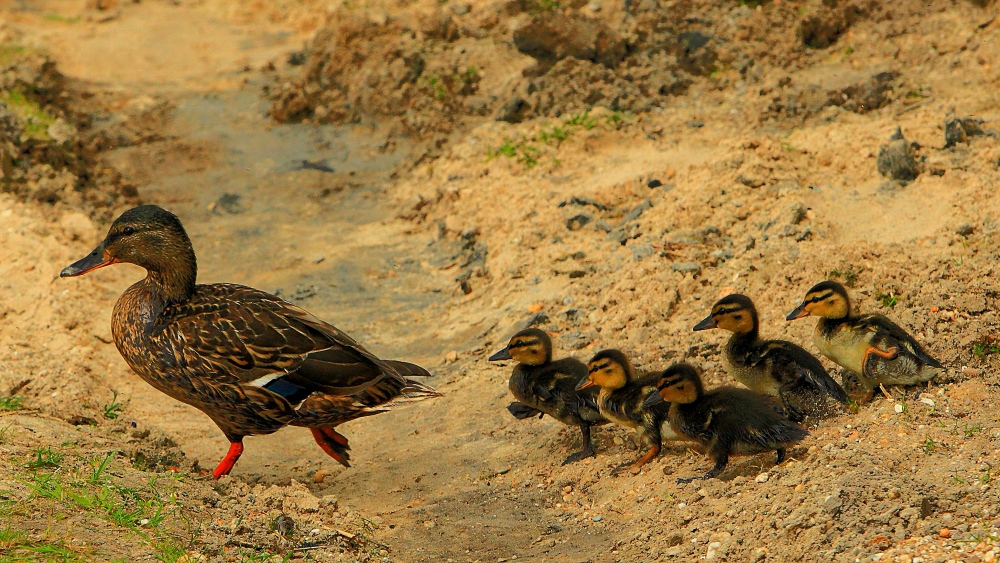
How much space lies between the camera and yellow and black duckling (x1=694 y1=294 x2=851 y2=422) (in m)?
5.69

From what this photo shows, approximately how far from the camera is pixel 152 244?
644cm

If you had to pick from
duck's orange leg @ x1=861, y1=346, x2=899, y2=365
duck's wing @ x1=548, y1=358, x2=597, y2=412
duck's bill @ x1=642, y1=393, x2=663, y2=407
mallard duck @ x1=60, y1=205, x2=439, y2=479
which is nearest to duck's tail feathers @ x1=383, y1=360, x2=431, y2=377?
mallard duck @ x1=60, y1=205, x2=439, y2=479

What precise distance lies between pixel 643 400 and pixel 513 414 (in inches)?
43.2

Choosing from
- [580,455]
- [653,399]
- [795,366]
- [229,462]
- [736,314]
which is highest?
[736,314]

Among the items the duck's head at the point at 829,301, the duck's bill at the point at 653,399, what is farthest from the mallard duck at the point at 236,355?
the duck's head at the point at 829,301

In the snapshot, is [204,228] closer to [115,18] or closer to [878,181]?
[878,181]

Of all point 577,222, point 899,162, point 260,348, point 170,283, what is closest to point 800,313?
point 899,162

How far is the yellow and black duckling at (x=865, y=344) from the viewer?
5.55 meters

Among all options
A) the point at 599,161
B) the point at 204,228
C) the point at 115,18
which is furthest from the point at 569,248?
the point at 115,18

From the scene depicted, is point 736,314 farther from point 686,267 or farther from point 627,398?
point 686,267

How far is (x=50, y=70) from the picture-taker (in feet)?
46.8

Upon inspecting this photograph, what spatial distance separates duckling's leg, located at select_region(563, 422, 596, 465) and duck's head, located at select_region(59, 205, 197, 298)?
8.71 ft

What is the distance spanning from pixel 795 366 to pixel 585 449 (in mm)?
1352

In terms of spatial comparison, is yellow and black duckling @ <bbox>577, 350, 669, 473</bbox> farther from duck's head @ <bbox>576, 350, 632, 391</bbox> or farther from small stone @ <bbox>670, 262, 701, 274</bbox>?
small stone @ <bbox>670, 262, 701, 274</bbox>
